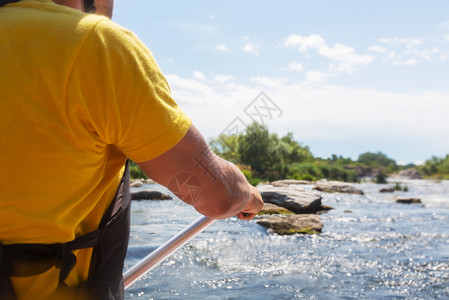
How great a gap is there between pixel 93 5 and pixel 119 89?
1.22 ft

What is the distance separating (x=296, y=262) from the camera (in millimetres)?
4207

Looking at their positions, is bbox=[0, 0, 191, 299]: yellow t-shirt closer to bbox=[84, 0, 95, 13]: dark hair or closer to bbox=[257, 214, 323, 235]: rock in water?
bbox=[84, 0, 95, 13]: dark hair

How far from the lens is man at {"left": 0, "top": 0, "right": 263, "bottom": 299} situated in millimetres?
595

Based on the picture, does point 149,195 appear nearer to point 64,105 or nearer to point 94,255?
point 94,255

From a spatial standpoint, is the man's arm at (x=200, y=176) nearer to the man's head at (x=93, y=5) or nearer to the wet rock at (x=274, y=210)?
the man's head at (x=93, y=5)

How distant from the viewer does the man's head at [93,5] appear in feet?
2.59

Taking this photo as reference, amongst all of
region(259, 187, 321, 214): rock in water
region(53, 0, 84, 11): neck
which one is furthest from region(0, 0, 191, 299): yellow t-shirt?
region(259, 187, 321, 214): rock in water

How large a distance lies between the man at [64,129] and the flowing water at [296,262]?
255cm

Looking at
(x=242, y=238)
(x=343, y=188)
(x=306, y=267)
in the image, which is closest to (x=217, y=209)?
(x=306, y=267)

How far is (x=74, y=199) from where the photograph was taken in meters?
0.67

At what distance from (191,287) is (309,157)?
105 ft

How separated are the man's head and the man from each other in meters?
0.14

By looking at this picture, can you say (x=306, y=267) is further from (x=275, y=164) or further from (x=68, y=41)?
(x=275, y=164)

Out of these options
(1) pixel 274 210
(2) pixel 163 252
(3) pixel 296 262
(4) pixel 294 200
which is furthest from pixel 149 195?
(2) pixel 163 252
